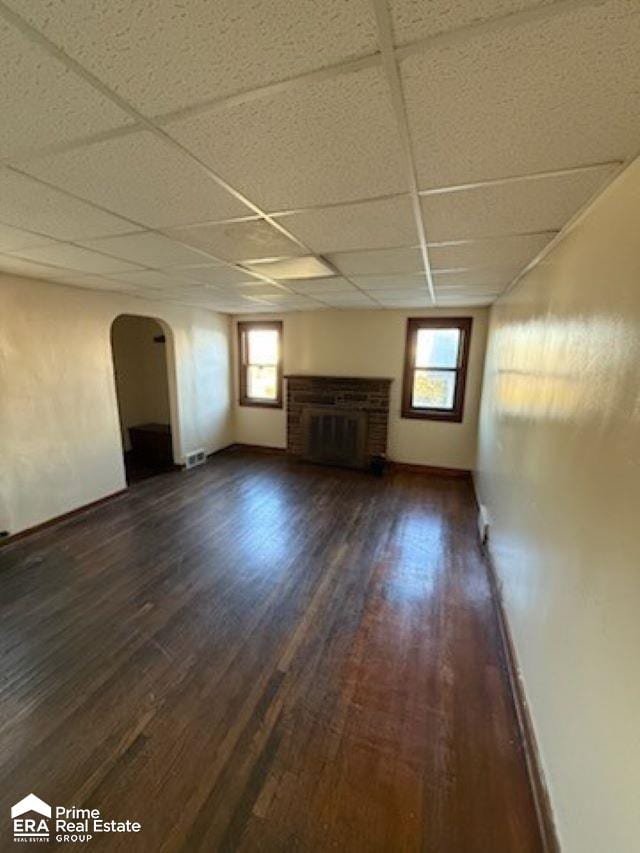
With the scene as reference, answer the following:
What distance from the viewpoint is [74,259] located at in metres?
2.47

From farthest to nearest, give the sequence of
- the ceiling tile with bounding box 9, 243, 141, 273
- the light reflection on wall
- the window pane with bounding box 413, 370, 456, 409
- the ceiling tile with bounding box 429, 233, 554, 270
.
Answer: the window pane with bounding box 413, 370, 456, 409
the ceiling tile with bounding box 9, 243, 141, 273
the ceiling tile with bounding box 429, 233, 554, 270
the light reflection on wall

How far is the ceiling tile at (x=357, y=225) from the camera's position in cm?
159

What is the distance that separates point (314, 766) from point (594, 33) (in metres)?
2.35

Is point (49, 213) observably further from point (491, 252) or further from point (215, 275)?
point (491, 252)

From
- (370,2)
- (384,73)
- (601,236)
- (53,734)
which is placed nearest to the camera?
(370,2)

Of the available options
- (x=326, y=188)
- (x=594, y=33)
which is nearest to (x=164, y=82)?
(x=326, y=188)

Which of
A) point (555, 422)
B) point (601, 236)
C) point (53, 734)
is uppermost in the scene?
point (601, 236)

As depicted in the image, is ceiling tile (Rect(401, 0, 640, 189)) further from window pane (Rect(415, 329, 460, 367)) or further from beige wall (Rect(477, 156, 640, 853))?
window pane (Rect(415, 329, 460, 367))

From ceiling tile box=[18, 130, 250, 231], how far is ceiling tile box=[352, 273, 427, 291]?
1565mm

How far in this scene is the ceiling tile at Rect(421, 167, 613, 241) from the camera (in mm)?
1325

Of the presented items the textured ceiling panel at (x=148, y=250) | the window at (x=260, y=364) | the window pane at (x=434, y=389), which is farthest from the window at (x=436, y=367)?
the textured ceiling panel at (x=148, y=250)

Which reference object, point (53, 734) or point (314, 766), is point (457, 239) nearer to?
point (314, 766)

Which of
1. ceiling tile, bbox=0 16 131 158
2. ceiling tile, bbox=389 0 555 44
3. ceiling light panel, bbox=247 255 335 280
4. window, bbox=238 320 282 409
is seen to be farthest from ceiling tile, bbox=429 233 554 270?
window, bbox=238 320 282 409

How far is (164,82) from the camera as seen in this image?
857 mm
